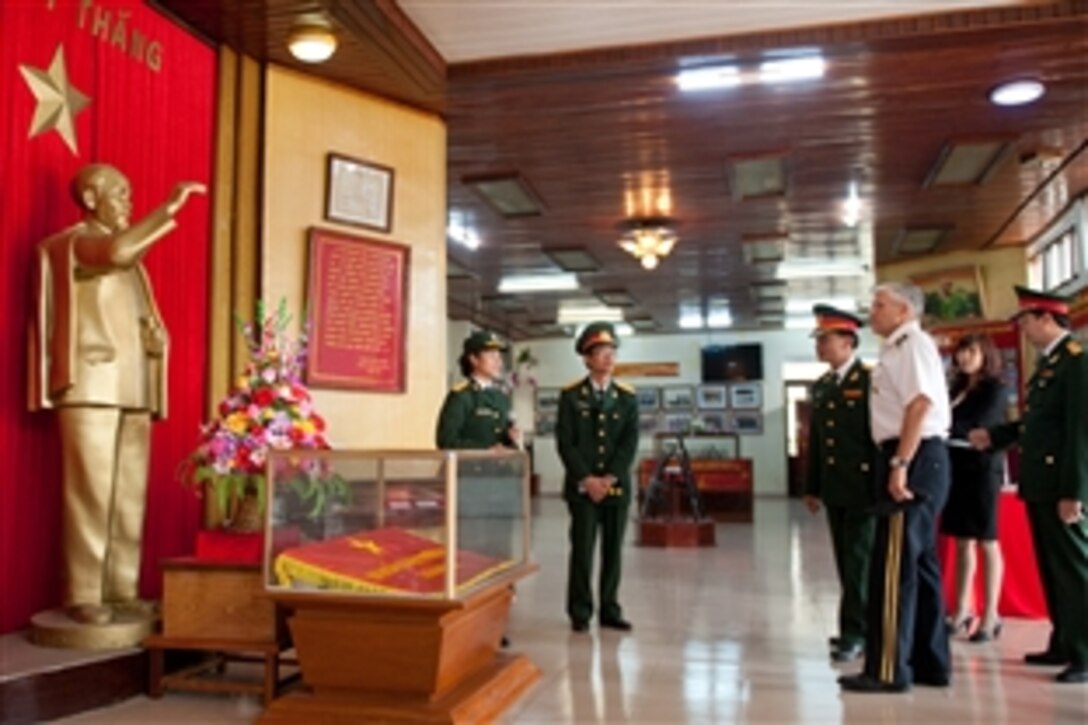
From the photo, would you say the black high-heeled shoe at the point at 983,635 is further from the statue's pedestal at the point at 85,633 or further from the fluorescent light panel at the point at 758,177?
the statue's pedestal at the point at 85,633

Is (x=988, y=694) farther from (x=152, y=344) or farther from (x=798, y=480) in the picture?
(x=798, y=480)

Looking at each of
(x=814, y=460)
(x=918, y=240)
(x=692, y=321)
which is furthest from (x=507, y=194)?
(x=692, y=321)

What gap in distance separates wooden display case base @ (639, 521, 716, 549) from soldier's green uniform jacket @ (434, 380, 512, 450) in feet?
14.7

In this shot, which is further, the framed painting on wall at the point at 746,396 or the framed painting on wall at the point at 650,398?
the framed painting on wall at the point at 650,398

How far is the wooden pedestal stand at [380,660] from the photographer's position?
2.66m

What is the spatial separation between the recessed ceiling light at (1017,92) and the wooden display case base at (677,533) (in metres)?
4.53

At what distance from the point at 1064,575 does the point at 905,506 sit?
34.9 inches

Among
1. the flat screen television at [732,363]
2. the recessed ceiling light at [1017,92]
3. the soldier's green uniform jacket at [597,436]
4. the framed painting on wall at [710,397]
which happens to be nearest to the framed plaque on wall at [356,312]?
the soldier's green uniform jacket at [597,436]

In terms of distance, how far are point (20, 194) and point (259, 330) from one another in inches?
50.7

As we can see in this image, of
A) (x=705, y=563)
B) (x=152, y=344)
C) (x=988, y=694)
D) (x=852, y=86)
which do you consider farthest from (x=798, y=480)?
(x=152, y=344)

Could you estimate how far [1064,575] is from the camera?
138 inches

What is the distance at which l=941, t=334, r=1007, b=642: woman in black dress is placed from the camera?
14.0 ft

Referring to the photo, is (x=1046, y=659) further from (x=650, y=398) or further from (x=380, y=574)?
(x=650, y=398)

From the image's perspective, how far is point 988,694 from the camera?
324 centimetres
